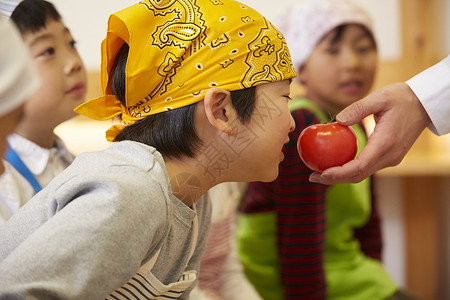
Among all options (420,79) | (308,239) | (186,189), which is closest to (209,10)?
(186,189)

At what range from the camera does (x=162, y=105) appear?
731mm

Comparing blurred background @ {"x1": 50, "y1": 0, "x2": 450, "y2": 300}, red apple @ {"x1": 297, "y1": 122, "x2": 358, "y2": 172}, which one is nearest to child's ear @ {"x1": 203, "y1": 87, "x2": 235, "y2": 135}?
red apple @ {"x1": 297, "y1": 122, "x2": 358, "y2": 172}

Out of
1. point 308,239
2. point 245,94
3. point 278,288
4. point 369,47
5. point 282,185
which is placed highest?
point 245,94

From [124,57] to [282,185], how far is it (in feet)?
1.55

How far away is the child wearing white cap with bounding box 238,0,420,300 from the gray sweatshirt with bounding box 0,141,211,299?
16.7 inches

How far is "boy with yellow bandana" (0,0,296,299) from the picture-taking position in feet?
1.89

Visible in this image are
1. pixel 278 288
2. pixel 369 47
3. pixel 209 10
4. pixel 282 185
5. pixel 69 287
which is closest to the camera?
pixel 69 287

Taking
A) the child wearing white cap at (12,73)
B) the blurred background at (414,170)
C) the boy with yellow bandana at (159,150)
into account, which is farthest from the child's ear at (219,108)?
the blurred background at (414,170)

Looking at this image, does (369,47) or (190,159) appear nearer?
(190,159)

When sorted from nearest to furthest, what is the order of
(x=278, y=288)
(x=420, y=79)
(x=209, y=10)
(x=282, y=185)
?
(x=209, y=10), (x=420, y=79), (x=282, y=185), (x=278, y=288)

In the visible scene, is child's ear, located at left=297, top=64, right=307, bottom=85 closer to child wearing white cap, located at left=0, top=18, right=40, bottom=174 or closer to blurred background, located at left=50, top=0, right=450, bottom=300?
blurred background, located at left=50, top=0, right=450, bottom=300

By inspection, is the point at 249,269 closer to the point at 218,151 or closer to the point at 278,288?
the point at 278,288

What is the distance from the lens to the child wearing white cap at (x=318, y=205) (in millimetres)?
1097

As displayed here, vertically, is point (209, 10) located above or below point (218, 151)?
above
